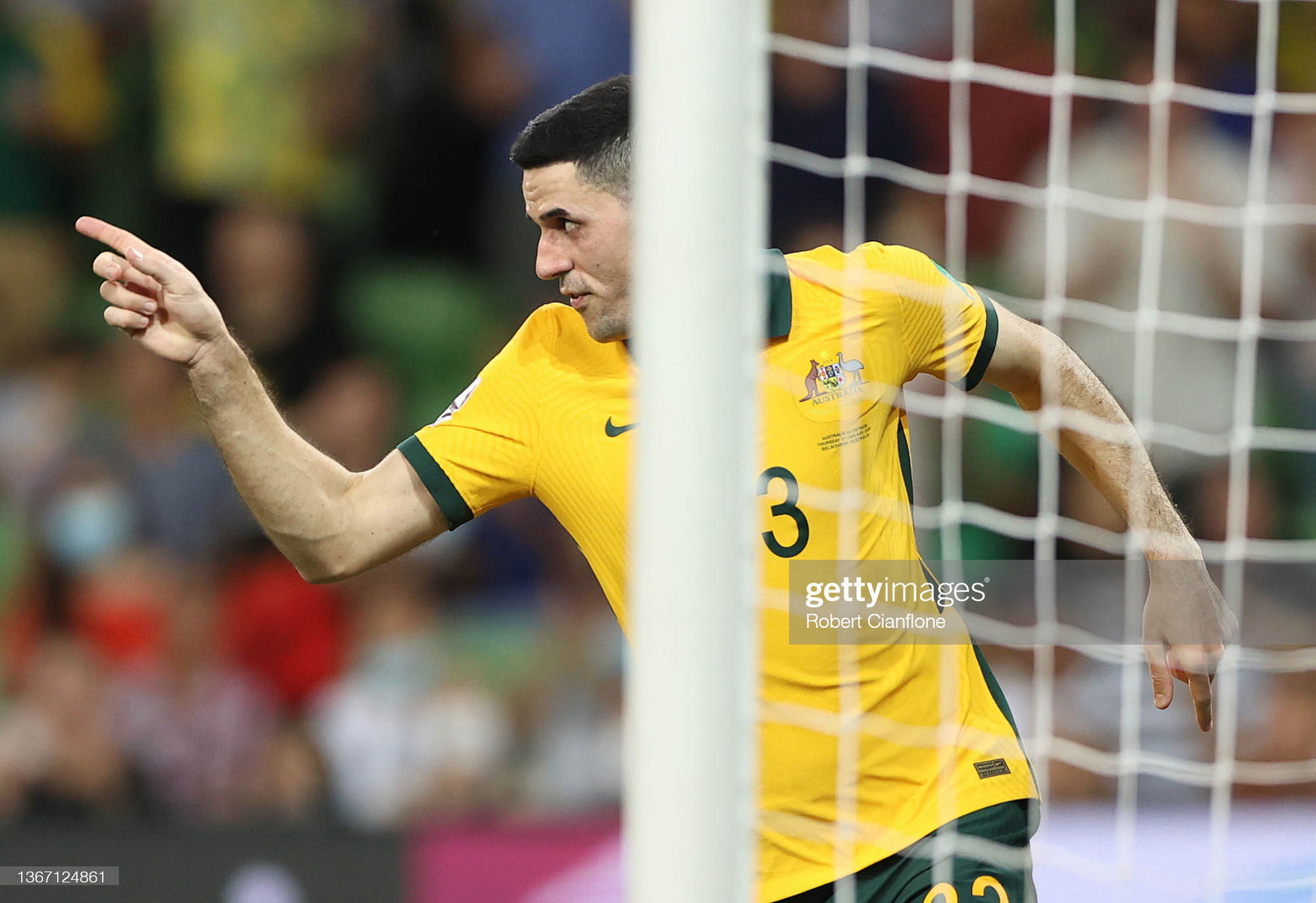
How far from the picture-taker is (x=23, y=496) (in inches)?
192

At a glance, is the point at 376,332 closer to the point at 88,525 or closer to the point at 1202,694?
the point at 88,525

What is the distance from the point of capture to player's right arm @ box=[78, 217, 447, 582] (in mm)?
2221

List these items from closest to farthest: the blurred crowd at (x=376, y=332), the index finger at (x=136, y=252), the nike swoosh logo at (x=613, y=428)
Answer: 1. the index finger at (x=136, y=252)
2. the nike swoosh logo at (x=613, y=428)
3. the blurred crowd at (x=376, y=332)

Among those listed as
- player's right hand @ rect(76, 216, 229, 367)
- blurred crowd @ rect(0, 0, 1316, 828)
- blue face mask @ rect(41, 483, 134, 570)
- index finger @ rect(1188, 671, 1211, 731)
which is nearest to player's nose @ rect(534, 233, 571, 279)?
player's right hand @ rect(76, 216, 229, 367)

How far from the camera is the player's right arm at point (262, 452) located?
87.4 inches

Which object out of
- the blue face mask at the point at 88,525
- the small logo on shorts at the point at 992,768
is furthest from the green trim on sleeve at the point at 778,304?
the blue face mask at the point at 88,525

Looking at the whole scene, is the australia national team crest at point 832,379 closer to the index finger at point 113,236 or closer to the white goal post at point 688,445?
the white goal post at point 688,445

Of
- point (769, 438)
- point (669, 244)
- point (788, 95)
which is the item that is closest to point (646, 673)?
point (669, 244)

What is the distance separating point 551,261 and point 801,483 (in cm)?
56

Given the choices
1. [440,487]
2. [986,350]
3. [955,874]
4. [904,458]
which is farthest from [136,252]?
[955,874]

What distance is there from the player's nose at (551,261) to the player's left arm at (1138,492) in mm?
771

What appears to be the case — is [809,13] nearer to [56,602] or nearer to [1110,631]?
[1110,631]

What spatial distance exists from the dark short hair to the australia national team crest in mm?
433

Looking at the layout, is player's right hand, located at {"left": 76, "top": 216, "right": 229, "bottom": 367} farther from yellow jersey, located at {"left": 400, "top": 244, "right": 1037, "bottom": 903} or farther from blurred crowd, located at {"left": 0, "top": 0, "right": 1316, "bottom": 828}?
blurred crowd, located at {"left": 0, "top": 0, "right": 1316, "bottom": 828}
